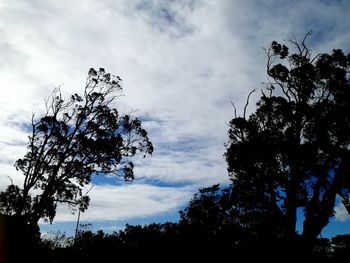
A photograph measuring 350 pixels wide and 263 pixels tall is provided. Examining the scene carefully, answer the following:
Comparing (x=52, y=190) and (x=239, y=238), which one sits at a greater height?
(x=52, y=190)

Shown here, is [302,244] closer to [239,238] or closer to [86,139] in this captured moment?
[239,238]

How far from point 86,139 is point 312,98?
56.4 ft

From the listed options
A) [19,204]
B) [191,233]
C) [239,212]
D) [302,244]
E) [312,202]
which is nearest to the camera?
[302,244]

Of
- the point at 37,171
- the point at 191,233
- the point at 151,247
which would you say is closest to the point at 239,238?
the point at 191,233

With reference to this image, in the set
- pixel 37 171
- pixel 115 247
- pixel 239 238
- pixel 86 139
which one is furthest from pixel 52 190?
pixel 239 238

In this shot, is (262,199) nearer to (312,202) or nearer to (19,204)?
(312,202)

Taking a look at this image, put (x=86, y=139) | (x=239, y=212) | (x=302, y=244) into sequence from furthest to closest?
(x=239, y=212) < (x=86, y=139) < (x=302, y=244)

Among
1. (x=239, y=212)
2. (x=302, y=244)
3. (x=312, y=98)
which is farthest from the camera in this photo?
(x=239, y=212)

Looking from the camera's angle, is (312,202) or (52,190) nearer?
(312,202)

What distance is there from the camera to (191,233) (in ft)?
63.3

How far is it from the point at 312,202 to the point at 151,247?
9.90m

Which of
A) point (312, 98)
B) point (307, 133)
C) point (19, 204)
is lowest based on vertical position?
point (19, 204)

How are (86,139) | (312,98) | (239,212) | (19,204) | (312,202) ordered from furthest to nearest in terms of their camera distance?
(239,212) → (86,139) → (19,204) → (312,98) → (312,202)

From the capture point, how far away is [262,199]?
79.4ft
